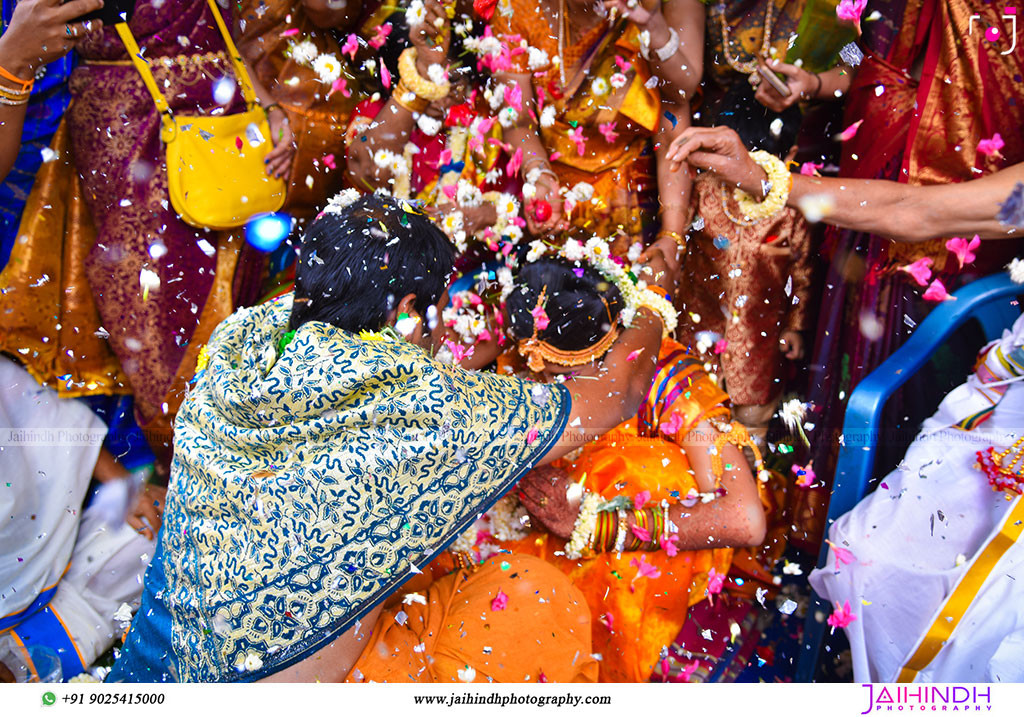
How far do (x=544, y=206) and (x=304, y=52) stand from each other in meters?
0.82

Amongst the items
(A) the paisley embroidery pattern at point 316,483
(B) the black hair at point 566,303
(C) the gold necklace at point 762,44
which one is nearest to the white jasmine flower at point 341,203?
(A) the paisley embroidery pattern at point 316,483

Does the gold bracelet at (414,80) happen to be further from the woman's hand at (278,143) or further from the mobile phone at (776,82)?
the mobile phone at (776,82)

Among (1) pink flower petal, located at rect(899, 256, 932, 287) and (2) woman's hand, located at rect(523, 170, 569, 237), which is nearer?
(1) pink flower petal, located at rect(899, 256, 932, 287)

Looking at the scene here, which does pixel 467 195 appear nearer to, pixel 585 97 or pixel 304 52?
pixel 585 97

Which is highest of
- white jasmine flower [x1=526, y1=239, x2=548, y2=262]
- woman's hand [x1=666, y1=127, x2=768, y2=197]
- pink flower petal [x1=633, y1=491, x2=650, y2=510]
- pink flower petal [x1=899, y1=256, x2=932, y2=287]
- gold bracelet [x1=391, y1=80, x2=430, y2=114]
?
woman's hand [x1=666, y1=127, x2=768, y2=197]

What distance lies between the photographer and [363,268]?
4.18ft

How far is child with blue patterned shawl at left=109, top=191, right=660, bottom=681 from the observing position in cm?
120

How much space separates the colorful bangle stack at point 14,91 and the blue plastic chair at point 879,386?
87.2 inches

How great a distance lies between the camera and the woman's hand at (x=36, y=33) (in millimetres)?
1606

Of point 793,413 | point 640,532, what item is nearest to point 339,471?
point 640,532

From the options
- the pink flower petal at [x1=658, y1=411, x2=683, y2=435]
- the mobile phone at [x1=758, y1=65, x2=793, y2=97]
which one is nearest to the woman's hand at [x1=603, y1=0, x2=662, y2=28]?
the mobile phone at [x1=758, y1=65, x2=793, y2=97]

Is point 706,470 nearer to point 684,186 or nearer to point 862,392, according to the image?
point 862,392

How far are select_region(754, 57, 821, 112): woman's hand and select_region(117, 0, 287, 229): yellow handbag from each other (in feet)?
4.68

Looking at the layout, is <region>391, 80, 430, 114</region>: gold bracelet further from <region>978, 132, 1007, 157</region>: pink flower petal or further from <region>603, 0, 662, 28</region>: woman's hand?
<region>978, 132, 1007, 157</region>: pink flower petal
